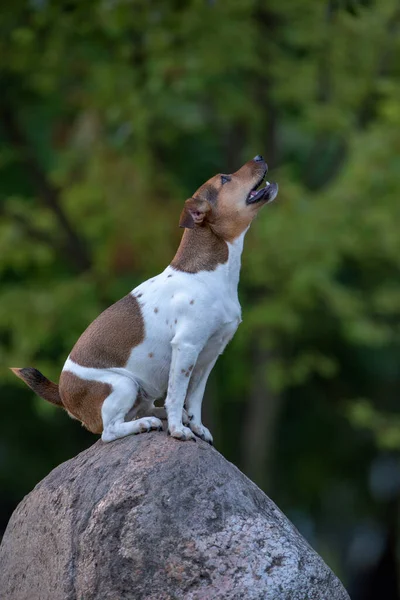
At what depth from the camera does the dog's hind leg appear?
6.24m

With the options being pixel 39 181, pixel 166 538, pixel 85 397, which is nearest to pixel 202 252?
pixel 85 397

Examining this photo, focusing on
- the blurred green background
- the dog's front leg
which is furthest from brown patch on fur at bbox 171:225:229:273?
the blurred green background

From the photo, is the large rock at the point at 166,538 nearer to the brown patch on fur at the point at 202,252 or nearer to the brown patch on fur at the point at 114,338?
the brown patch on fur at the point at 114,338

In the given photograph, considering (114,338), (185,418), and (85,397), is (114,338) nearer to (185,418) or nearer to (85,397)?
(85,397)

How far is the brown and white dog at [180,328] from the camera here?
618cm

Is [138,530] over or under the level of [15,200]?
over

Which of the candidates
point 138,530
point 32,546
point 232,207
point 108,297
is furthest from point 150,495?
point 108,297

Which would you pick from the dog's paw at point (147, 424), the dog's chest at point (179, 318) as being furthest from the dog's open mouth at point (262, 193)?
the dog's paw at point (147, 424)

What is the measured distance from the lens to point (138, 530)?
5855 millimetres

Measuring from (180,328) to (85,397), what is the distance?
760mm

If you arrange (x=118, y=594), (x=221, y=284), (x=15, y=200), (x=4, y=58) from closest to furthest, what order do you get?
1. (x=118, y=594)
2. (x=221, y=284)
3. (x=4, y=58)
4. (x=15, y=200)

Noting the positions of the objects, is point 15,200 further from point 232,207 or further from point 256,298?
point 232,207

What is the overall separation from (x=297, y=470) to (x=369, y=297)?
493 cm

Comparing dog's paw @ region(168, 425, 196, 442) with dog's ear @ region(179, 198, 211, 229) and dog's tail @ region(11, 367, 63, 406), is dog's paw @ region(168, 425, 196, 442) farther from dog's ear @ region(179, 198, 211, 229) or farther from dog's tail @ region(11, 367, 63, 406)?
dog's ear @ region(179, 198, 211, 229)
